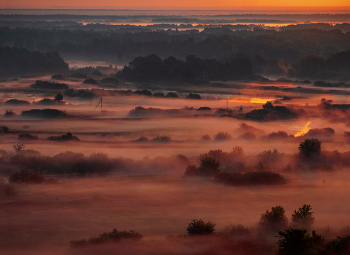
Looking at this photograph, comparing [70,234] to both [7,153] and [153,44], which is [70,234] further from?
[153,44]

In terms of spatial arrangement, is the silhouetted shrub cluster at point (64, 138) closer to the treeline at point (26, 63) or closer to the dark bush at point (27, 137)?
the dark bush at point (27, 137)

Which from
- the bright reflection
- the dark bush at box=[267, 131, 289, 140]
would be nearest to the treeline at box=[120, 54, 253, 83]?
the bright reflection

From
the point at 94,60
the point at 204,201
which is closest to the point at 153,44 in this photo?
the point at 94,60

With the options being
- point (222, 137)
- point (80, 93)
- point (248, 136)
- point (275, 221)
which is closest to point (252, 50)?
point (80, 93)

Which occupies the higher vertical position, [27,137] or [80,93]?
[80,93]

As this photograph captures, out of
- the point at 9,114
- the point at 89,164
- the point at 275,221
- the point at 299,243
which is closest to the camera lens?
the point at 299,243

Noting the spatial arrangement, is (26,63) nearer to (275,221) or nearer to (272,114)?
(272,114)
